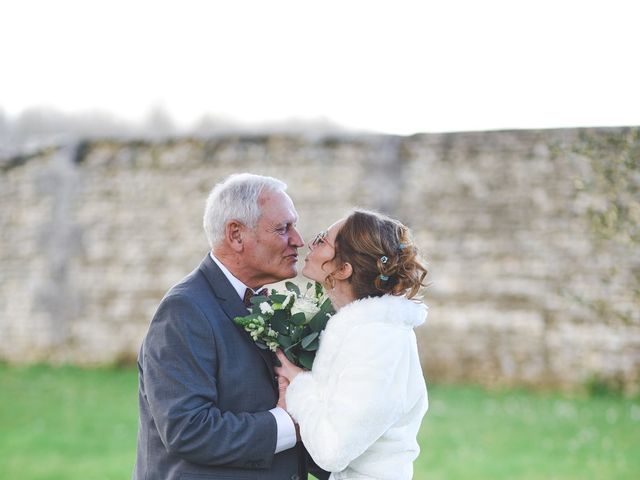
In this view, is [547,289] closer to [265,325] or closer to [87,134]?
[87,134]

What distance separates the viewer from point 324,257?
3090 mm

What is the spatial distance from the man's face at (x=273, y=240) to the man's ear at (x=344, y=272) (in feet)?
0.89

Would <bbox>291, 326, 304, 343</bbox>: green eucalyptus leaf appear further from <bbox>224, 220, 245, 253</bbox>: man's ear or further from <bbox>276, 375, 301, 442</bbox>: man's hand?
<bbox>224, 220, 245, 253</bbox>: man's ear

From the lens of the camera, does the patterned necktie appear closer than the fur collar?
No

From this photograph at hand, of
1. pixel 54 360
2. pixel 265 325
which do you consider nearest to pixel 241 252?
pixel 265 325

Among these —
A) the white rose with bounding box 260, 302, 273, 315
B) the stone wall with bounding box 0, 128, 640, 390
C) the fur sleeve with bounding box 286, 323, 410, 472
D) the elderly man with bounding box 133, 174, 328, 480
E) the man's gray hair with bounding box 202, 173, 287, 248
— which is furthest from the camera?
the stone wall with bounding box 0, 128, 640, 390

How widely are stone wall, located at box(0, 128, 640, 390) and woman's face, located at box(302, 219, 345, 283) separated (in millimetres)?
6660

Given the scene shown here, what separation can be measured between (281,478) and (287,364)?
416 millimetres

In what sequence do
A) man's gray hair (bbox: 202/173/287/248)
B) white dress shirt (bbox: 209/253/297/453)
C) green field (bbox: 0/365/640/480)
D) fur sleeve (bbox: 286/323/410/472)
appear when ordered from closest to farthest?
1. fur sleeve (bbox: 286/323/410/472)
2. white dress shirt (bbox: 209/253/297/453)
3. man's gray hair (bbox: 202/173/287/248)
4. green field (bbox: 0/365/640/480)

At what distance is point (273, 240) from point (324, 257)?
0.30 m

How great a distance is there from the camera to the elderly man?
2955mm

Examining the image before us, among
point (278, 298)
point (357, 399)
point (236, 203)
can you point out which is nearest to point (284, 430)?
point (357, 399)

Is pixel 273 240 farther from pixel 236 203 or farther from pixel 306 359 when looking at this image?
pixel 306 359

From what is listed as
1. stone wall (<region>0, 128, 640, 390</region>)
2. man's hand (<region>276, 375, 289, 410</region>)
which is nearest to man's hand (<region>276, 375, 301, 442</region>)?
man's hand (<region>276, 375, 289, 410</region>)
